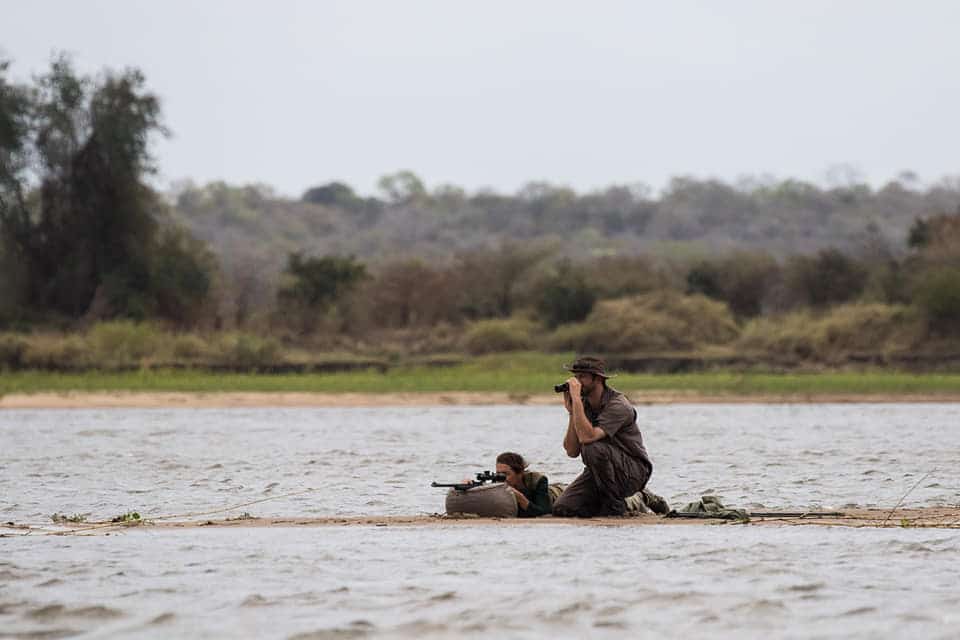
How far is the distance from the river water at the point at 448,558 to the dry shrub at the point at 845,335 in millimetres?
23047

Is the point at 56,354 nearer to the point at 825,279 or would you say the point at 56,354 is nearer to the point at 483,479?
the point at 825,279

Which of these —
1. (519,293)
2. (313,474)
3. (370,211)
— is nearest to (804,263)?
(519,293)

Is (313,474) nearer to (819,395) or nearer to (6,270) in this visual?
(819,395)

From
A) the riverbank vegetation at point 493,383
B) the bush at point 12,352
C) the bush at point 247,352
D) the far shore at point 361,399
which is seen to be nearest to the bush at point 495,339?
the bush at point 247,352

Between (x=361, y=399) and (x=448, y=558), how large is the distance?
2388 cm

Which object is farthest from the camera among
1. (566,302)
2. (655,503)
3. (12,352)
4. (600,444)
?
(566,302)

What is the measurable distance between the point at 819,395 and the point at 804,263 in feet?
70.1

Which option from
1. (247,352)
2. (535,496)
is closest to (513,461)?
(535,496)

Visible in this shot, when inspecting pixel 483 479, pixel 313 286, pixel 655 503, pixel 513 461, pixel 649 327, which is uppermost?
pixel 313 286

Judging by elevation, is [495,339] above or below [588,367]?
above

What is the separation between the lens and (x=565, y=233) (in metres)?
113

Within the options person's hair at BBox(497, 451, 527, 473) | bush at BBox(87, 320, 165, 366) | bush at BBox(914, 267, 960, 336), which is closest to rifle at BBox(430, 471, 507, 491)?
person's hair at BBox(497, 451, 527, 473)

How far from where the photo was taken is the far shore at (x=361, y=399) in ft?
112

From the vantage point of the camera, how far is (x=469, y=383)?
37.3 m
